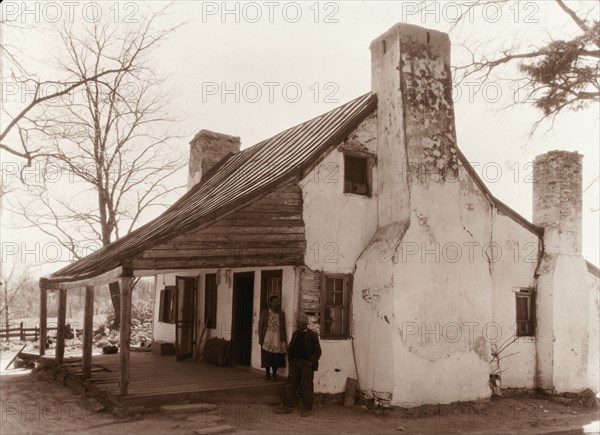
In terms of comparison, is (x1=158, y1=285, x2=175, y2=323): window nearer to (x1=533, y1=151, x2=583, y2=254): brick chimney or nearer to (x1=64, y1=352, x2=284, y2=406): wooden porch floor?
(x1=64, y1=352, x2=284, y2=406): wooden porch floor

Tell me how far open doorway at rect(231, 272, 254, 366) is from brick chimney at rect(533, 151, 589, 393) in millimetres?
6909

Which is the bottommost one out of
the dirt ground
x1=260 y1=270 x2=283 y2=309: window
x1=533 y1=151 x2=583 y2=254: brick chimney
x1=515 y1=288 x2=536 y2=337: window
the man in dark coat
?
the dirt ground

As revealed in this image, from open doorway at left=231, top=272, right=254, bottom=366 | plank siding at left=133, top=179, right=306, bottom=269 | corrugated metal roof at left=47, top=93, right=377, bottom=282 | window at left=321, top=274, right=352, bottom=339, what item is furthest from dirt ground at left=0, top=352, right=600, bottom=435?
open doorway at left=231, top=272, right=254, bottom=366

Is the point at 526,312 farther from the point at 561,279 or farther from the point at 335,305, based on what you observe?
the point at 335,305

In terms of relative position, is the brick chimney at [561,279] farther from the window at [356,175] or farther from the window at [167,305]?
the window at [167,305]

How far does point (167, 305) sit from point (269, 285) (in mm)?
5898

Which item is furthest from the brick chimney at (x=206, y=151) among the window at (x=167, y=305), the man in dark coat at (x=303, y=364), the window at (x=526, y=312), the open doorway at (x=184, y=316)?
the window at (x=526, y=312)

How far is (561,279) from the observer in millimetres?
13578

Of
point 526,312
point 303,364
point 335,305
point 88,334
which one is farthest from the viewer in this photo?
point 526,312

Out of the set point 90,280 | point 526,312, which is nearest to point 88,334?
point 90,280

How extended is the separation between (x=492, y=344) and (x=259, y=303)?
5373 mm

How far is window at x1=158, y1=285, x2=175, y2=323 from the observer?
1655cm

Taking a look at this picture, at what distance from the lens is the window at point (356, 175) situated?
12.1m

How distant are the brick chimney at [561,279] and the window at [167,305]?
990cm
